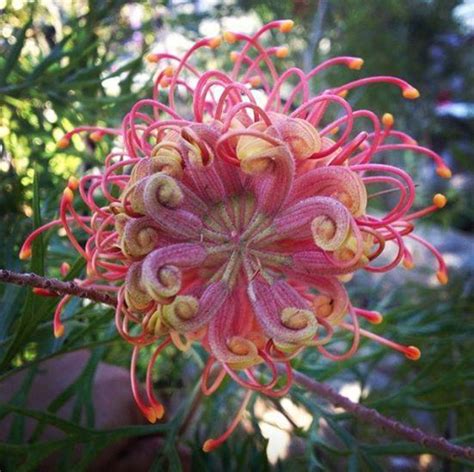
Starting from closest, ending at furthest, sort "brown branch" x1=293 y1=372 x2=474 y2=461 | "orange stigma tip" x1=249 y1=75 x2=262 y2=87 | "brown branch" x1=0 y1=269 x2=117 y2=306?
1. "brown branch" x1=0 y1=269 x2=117 y2=306
2. "brown branch" x1=293 y1=372 x2=474 y2=461
3. "orange stigma tip" x1=249 y1=75 x2=262 y2=87

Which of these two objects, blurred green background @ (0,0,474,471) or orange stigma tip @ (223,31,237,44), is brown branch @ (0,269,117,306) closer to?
blurred green background @ (0,0,474,471)

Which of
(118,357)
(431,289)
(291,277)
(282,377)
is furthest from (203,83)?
(431,289)

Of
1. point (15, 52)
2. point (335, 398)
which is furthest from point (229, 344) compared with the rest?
point (15, 52)

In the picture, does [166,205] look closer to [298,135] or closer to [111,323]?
[298,135]

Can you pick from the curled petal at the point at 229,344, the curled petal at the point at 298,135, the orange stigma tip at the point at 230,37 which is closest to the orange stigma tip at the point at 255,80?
the orange stigma tip at the point at 230,37

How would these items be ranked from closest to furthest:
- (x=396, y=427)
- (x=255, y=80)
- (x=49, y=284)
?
1. (x=49, y=284)
2. (x=396, y=427)
3. (x=255, y=80)

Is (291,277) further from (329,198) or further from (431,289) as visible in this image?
(431,289)

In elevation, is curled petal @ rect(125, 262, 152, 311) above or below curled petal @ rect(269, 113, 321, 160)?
below

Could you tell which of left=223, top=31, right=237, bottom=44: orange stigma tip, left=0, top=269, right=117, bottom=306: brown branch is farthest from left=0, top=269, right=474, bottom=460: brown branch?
left=223, top=31, right=237, bottom=44: orange stigma tip
